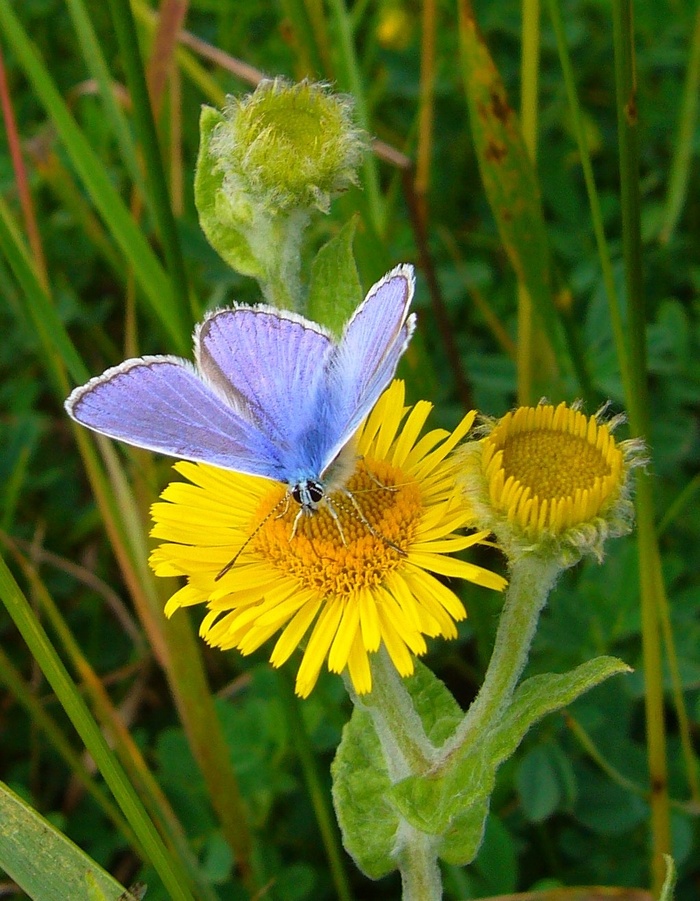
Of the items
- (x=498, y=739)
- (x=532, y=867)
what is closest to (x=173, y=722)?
(x=532, y=867)

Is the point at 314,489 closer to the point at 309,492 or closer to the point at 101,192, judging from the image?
the point at 309,492

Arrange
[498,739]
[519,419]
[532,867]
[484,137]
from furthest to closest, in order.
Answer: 1. [532,867]
2. [484,137]
3. [519,419]
4. [498,739]

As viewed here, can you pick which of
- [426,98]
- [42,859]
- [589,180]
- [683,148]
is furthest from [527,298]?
[42,859]

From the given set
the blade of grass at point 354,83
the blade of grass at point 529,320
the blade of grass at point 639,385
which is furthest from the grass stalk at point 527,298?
the blade of grass at point 639,385

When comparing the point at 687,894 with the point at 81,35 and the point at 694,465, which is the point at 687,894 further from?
the point at 81,35

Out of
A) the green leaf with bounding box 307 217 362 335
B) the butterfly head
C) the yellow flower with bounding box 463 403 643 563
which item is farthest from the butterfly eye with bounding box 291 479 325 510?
the green leaf with bounding box 307 217 362 335
